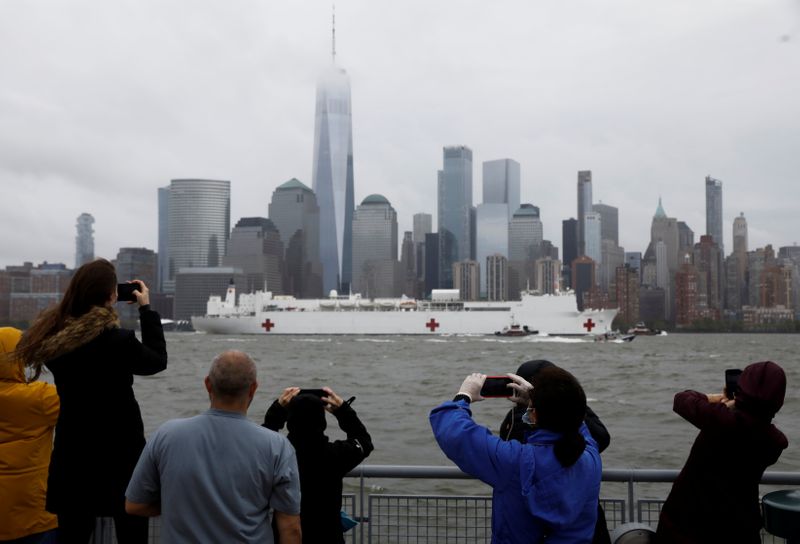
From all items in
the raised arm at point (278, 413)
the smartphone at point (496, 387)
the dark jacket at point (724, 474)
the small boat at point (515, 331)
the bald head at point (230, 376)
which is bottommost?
the small boat at point (515, 331)

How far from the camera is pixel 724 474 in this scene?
88.1 inches

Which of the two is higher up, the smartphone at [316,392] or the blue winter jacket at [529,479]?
the smartphone at [316,392]

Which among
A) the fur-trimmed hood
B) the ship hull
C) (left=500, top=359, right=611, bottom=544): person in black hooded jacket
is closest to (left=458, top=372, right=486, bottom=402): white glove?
(left=500, top=359, right=611, bottom=544): person in black hooded jacket

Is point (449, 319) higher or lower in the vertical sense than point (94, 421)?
lower

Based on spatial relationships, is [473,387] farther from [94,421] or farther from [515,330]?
[515,330]

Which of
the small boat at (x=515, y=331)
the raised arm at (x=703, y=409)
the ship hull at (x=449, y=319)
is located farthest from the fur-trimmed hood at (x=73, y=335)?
the ship hull at (x=449, y=319)

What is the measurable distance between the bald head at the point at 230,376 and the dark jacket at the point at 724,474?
135cm

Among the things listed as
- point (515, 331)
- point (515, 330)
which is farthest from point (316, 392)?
point (515, 330)

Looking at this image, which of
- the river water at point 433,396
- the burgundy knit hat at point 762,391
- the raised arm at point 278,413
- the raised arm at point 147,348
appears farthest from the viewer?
the river water at point 433,396

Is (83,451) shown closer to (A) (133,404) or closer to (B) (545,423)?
(A) (133,404)

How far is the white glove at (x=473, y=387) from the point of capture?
222cm

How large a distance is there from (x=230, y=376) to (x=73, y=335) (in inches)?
30.4

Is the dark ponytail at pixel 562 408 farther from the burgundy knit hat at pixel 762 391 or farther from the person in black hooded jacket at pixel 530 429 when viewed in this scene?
→ the burgundy knit hat at pixel 762 391

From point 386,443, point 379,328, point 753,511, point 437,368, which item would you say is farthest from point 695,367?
point 379,328
